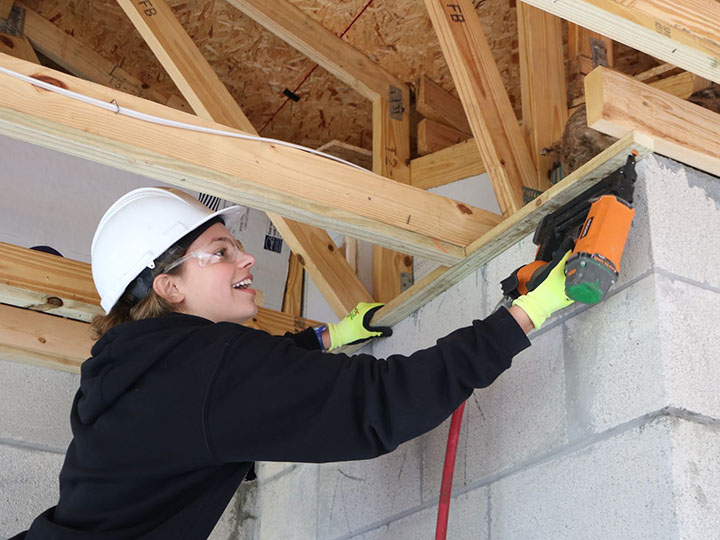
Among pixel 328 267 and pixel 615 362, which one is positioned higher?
pixel 328 267

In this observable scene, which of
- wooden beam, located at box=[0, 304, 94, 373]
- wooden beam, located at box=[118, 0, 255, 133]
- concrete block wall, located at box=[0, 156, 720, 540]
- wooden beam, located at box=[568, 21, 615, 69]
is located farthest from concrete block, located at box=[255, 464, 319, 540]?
wooden beam, located at box=[568, 21, 615, 69]

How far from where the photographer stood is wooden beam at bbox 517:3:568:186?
2561mm

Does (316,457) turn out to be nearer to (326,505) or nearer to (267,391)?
(267,391)

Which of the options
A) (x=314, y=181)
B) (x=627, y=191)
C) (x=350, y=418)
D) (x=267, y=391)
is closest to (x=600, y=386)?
(x=627, y=191)

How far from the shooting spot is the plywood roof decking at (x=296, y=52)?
343 cm

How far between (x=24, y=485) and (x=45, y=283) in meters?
0.80

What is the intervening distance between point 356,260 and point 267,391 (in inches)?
72.4

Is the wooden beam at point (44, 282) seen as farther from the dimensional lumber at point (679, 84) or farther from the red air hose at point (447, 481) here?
the dimensional lumber at point (679, 84)

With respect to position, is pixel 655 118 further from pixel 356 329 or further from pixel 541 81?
pixel 356 329

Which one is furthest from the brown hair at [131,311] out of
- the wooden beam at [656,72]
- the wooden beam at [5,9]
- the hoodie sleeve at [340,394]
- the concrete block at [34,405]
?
the wooden beam at [656,72]

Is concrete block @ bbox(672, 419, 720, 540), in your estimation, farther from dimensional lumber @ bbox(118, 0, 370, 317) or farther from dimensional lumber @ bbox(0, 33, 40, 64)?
dimensional lumber @ bbox(0, 33, 40, 64)

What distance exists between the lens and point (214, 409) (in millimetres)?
1767

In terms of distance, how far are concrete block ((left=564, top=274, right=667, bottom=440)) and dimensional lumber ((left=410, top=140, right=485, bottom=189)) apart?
1.49m

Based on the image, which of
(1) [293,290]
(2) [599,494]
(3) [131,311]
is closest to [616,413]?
(2) [599,494]
